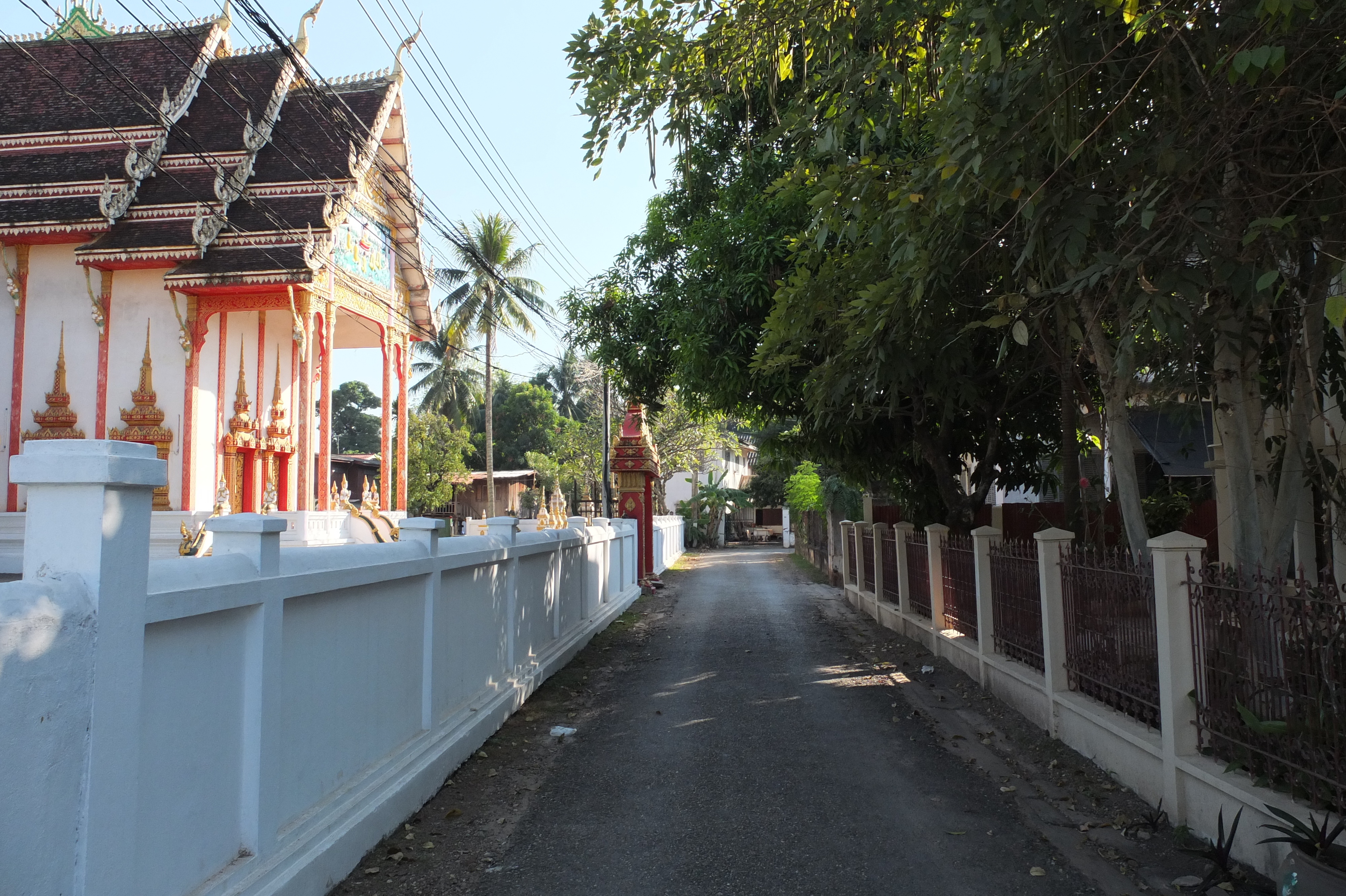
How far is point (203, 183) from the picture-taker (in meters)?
19.2

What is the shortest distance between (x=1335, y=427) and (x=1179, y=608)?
554 cm

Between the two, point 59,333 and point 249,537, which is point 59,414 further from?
point 249,537

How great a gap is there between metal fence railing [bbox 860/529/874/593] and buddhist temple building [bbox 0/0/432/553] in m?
10.1

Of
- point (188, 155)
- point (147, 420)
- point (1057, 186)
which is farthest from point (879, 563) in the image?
point (188, 155)

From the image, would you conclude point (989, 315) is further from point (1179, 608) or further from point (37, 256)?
point (37, 256)

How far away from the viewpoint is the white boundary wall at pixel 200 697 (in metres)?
2.64

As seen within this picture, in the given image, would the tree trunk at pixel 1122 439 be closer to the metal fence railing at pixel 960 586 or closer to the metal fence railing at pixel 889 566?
the metal fence railing at pixel 960 586

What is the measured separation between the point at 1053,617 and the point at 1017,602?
3.74ft

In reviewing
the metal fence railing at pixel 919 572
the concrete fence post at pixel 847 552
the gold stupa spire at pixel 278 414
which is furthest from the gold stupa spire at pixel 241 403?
the metal fence railing at pixel 919 572

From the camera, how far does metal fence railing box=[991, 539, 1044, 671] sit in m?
7.64

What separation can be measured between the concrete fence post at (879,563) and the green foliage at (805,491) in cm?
1570

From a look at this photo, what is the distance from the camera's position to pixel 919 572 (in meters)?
12.1

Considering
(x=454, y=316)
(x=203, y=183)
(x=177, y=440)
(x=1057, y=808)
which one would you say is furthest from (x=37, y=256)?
(x=1057, y=808)

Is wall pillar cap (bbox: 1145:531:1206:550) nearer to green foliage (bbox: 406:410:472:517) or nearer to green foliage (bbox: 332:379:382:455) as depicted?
green foliage (bbox: 406:410:472:517)
